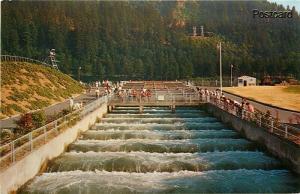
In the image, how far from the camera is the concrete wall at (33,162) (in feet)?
59.2

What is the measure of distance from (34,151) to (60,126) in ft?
23.4

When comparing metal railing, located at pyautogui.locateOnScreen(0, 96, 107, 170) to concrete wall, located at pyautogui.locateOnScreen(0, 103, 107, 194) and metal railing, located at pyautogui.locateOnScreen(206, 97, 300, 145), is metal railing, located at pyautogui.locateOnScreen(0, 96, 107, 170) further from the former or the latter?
metal railing, located at pyautogui.locateOnScreen(206, 97, 300, 145)

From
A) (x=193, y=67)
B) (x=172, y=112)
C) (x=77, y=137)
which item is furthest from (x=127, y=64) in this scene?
(x=77, y=137)

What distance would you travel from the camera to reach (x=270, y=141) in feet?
86.4

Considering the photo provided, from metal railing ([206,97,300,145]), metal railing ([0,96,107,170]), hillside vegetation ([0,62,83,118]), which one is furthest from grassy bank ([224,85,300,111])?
hillside vegetation ([0,62,83,118])

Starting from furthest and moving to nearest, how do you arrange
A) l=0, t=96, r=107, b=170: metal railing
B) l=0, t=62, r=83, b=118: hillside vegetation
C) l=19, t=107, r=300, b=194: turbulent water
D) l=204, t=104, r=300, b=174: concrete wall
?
l=0, t=62, r=83, b=118: hillside vegetation → l=204, t=104, r=300, b=174: concrete wall → l=19, t=107, r=300, b=194: turbulent water → l=0, t=96, r=107, b=170: metal railing

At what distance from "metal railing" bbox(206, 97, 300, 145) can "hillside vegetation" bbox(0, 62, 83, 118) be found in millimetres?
19801

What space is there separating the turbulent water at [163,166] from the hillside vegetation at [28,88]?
13.9 meters

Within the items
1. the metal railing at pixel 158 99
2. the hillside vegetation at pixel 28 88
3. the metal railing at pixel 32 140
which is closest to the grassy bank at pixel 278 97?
the metal railing at pixel 158 99

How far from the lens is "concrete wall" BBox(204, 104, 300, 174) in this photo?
22.1m

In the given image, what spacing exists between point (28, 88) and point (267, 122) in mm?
34556

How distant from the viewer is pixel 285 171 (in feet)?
74.6

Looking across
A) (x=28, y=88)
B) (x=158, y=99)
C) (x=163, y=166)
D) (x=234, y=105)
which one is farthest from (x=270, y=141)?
(x=28, y=88)

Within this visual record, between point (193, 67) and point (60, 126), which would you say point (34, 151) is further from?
point (193, 67)
